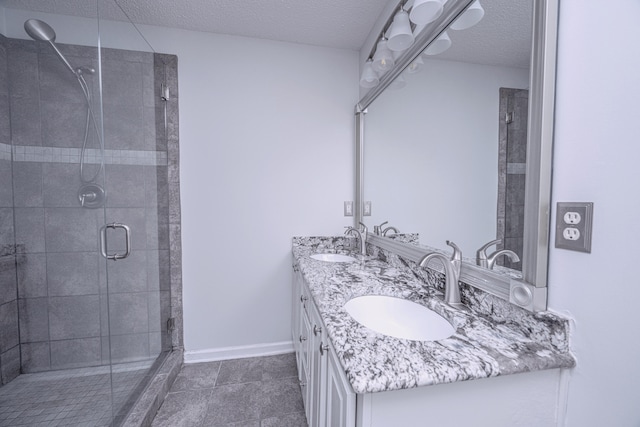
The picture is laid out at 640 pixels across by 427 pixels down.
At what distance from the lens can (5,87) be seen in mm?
1338

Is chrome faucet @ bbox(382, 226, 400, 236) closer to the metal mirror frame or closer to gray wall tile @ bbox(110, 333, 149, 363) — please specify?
the metal mirror frame

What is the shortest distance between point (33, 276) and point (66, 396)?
0.74 meters

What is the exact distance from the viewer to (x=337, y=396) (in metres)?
0.69

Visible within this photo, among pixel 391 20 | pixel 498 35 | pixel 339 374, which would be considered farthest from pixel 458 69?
pixel 339 374

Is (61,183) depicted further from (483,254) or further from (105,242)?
(483,254)

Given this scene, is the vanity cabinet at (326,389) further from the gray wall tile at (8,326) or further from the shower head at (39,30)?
the shower head at (39,30)

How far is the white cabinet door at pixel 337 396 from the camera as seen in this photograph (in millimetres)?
569

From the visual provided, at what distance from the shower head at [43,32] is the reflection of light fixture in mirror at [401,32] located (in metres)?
1.83

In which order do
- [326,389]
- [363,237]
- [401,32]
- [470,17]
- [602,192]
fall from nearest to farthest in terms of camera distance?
[602,192] → [326,389] → [470,17] → [401,32] → [363,237]

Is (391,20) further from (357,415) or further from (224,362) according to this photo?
(224,362)

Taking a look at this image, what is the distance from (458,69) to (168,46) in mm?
1947

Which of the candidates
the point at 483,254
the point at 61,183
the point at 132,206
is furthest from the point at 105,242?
the point at 483,254

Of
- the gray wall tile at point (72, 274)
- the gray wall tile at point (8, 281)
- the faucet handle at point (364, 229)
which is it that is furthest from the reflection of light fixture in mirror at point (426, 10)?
the gray wall tile at point (8, 281)

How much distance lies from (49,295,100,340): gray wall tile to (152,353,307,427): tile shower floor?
65 cm
